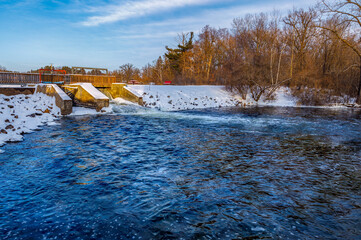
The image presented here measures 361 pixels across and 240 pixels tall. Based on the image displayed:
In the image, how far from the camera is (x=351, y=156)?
9.20 m

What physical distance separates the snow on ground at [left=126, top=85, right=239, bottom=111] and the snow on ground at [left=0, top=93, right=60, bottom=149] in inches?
355

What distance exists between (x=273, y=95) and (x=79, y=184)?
3245 centimetres

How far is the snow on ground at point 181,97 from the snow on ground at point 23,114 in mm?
9023

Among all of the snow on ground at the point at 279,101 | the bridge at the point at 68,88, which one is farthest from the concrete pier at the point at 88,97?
the snow on ground at the point at 279,101

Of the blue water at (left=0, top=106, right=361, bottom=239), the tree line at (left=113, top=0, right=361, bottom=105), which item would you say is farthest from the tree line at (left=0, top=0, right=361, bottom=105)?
the blue water at (left=0, top=106, right=361, bottom=239)

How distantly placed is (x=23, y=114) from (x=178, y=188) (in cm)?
1413

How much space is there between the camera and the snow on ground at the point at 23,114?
12.0 meters

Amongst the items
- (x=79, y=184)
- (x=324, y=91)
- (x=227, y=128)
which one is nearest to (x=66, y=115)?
(x=227, y=128)

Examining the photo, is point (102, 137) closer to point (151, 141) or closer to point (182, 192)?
point (151, 141)

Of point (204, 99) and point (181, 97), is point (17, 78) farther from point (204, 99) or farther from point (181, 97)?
point (204, 99)

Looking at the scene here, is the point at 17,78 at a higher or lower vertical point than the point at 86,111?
higher

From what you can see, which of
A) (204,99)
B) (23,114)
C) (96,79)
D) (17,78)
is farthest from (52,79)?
(204,99)

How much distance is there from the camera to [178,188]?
6184 mm

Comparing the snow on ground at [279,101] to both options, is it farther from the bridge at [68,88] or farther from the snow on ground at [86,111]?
the snow on ground at [86,111]
